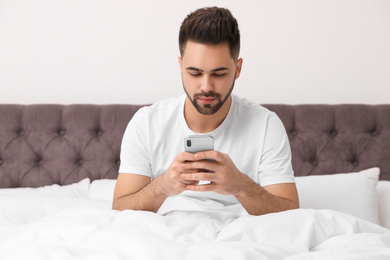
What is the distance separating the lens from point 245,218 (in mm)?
1045

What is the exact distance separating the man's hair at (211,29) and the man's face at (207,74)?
0.02 metres

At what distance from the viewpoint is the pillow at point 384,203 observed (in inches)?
63.7

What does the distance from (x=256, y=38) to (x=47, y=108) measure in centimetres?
108

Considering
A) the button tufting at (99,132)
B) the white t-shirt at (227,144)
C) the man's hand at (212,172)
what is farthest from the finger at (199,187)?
the button tufting at (99,132)

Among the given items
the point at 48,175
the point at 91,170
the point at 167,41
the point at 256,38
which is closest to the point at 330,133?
the point at 256,38

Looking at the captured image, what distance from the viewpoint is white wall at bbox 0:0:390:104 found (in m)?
1.97

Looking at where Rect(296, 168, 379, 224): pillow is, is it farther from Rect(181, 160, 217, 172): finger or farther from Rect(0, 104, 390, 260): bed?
Rect(181, 160, 217, 172): finger

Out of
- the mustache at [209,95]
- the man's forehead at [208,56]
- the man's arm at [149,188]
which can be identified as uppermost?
the man's forehead at [208,56]

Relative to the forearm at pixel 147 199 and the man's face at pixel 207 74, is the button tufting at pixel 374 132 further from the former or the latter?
the forearm at pixel 147 199

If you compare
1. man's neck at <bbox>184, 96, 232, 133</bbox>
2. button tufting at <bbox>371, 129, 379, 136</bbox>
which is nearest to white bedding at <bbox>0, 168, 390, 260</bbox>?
man's neck at <bbox>184, 96, 232, 133</bbox>

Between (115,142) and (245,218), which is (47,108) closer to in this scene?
(115,142)

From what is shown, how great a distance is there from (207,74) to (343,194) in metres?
0.78

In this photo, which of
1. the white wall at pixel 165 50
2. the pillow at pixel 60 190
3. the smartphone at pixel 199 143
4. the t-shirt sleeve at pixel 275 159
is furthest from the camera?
the white wall at pixel 165 50

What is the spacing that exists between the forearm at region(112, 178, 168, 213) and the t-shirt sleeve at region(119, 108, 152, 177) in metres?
0.11
